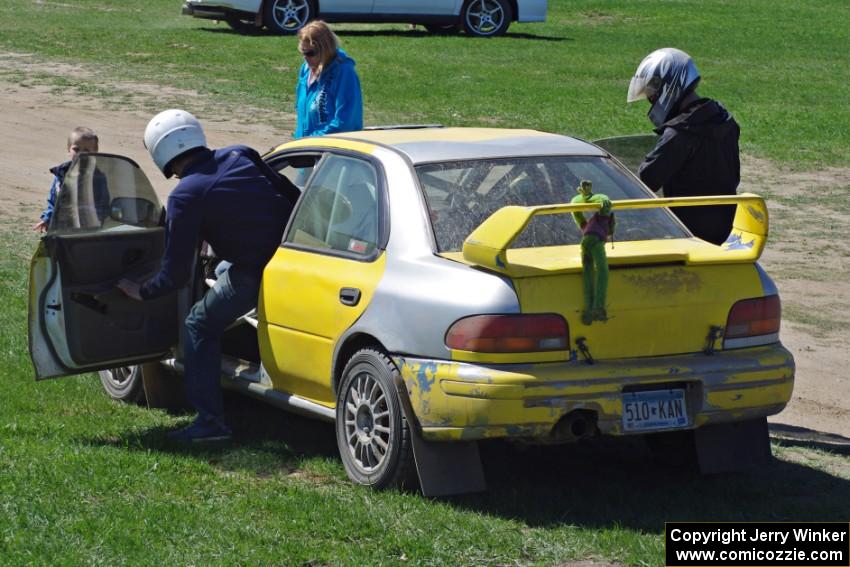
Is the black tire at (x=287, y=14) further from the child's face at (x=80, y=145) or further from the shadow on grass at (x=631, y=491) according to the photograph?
the shadow on grass at (x=631, y=491)

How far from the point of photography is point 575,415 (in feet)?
19.9

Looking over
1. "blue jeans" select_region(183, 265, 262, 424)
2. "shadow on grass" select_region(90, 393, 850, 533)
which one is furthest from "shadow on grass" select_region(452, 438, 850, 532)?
"blue jeans" select_region(183, 265, 262, 424)

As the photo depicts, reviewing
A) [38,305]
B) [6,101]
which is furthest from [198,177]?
[6,101]

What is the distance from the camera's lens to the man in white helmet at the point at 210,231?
23.5ft

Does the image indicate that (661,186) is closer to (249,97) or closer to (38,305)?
(38,305)

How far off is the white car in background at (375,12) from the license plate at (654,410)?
1953cm

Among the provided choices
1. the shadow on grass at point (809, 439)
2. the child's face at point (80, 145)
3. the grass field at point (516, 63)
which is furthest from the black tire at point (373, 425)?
the grass field at point (516, 63)

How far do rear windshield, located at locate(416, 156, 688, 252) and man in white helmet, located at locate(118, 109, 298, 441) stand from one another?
3.17 feet

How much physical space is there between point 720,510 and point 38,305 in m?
3.38

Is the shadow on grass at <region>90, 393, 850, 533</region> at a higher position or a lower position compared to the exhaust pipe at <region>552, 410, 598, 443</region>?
lower

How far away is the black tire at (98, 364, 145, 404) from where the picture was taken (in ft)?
26.8

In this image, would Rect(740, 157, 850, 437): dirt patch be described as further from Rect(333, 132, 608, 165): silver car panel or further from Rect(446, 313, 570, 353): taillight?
Rect(446, 313, 570, 353): taillight

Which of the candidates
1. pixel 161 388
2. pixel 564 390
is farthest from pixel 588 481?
pixel 161 388

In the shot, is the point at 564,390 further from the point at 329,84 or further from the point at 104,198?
the point at 329,84
